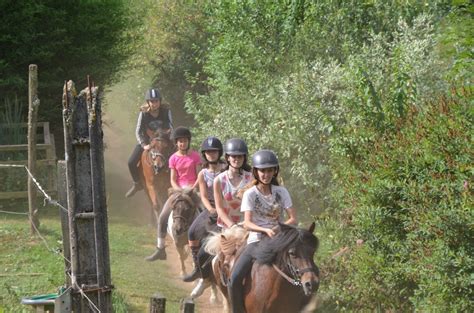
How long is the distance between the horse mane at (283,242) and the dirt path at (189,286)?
3389mm

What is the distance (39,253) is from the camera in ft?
53.8

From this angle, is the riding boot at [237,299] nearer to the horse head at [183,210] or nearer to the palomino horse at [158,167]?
the horse head at [183,210]

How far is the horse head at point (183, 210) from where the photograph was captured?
15336mm

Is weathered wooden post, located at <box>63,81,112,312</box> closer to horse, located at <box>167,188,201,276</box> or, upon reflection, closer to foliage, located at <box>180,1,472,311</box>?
foliage, located at <box>180,1,472,311</box>

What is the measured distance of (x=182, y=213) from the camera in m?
15.4

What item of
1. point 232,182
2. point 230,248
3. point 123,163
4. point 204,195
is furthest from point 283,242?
point 123,163

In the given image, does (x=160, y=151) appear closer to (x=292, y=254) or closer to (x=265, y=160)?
(x=265, y=160)

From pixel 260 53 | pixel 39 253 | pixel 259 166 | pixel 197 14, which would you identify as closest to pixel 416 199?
pixel 259 166

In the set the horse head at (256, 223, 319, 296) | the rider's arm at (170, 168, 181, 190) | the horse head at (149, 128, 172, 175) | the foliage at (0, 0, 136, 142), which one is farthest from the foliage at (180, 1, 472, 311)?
the foliage at (0, 0, 136, 142)

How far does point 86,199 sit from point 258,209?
4.45 metres

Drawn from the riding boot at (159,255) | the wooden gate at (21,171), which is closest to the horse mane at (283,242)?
the riding boot at (159,255)

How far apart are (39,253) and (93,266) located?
9.87m

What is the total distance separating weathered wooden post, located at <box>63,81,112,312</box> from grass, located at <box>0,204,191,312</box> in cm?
483

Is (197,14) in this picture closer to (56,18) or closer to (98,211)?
(56,18)
